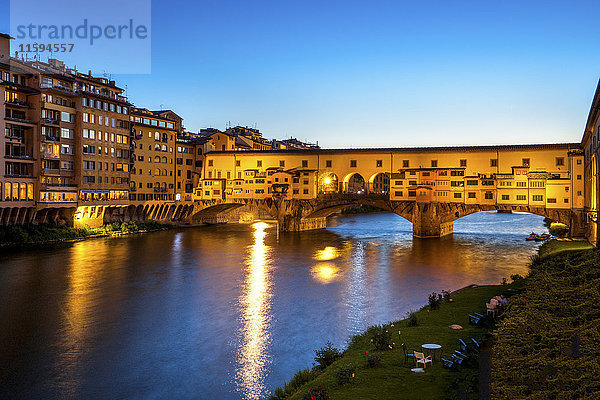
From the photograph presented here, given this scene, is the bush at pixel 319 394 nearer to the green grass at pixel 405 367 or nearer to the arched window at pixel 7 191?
the green grass at pixel 405 367

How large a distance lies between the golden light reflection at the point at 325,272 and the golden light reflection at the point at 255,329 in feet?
11.6

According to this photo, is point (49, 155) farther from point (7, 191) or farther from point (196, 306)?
point (196, 306)

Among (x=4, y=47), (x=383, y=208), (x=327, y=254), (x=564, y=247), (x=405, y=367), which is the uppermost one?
(x=4, y=47)

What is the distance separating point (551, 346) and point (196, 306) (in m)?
17.7

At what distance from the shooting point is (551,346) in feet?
Answer: 37.7

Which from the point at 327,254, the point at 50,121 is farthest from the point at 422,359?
the point at 50,121

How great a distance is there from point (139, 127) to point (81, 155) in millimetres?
11556

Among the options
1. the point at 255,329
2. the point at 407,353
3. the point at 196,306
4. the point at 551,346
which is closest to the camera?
the point at 551,346

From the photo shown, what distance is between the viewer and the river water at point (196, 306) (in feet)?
51.0

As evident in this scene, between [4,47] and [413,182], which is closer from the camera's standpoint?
[4,47]

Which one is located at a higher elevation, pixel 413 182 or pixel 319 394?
pixel 413 182

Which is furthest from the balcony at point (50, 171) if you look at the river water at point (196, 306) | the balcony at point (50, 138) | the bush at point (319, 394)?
the bush at point (319, 394)

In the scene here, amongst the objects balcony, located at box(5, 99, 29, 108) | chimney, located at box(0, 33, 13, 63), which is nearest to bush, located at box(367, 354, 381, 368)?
balcony, located at box(5, 99, 29, 108)

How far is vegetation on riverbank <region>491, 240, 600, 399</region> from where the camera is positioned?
30.4 feet
